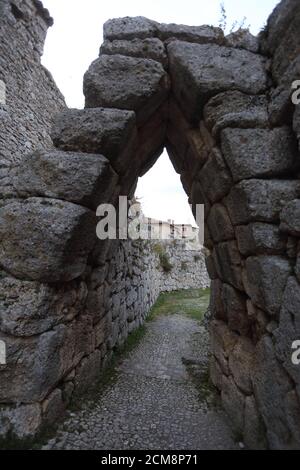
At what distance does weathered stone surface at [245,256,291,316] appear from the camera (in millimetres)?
2012

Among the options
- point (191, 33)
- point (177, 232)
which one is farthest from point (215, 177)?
point (177, 232)

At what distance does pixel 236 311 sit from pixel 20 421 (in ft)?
7.17

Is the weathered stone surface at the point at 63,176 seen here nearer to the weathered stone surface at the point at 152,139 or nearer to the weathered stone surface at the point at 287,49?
the weathered stone surface at the point at 152,139

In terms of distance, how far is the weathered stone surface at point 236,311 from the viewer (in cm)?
267

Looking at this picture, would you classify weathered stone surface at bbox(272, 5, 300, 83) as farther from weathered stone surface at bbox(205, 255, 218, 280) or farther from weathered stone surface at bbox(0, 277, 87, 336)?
weathered stone surface at bbox(0, 277, 87, 336)

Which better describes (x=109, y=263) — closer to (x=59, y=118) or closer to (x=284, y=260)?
(x=59, y=118)

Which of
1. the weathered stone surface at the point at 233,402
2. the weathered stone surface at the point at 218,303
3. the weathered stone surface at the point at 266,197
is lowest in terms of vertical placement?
the weathered stone surface at the point at 233,402

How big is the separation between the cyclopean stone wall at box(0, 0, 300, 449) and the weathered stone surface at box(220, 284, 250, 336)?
0.05 ft

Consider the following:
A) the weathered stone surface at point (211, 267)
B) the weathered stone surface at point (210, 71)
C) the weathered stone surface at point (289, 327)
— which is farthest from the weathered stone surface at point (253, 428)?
the weathered stone surface at point (210, 71)

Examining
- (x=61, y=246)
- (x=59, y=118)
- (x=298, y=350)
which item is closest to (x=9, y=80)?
(x=59, y=118)

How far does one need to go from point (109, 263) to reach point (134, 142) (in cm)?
191

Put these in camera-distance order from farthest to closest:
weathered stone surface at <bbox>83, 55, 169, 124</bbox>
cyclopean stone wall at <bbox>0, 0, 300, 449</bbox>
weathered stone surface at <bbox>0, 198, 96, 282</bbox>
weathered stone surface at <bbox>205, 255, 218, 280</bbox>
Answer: weathered stone surface at <bbox>205, 255, 218, 280</bbox> < weathered stone surface at <bbox>83, 55, 169, 124</bbox> < weathered stone surface at <bbox>0, 198, 96, 282</bbox> < cyclopean stone wall at <bbox>0, 0, 300, 449</bbox>

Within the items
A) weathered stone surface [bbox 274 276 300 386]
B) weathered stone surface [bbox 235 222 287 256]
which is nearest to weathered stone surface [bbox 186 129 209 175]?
weathered stone surface [bbox 235 222 287 256]

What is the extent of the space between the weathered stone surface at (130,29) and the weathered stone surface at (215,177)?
1.67 m
